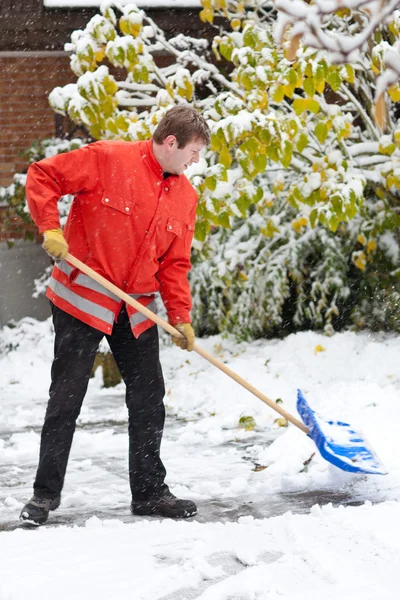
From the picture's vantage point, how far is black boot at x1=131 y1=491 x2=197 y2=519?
405cm

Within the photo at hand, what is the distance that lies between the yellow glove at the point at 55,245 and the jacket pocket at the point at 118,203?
0.82 ft

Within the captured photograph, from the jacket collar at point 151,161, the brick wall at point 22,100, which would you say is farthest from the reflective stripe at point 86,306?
the brick wall at point 22,100

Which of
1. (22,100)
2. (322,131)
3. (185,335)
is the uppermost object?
(322,131)

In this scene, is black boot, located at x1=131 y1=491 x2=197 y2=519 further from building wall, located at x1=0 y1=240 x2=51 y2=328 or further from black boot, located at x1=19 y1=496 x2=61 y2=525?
building wall, located at x1=0 y1=240 x2=51 y2=328

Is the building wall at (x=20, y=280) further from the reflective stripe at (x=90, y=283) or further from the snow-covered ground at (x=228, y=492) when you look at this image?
the reflective stripe at (x=90, y=283)

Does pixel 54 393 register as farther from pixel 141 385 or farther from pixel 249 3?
pixel 249 3

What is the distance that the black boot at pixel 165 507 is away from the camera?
405 cm

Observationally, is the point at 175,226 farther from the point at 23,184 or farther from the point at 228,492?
the point at 23,184

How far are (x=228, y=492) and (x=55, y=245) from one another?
5.25ft

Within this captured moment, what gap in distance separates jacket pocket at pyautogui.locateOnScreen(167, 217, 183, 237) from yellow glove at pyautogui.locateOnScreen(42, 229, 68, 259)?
0.48m

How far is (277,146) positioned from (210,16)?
57.7 inches

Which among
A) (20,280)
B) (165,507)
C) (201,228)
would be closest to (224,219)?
(201,228)

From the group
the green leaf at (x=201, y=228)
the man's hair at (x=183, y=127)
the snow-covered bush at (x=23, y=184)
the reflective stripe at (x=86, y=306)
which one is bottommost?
the snow-covered bush at (x=23, y=184)

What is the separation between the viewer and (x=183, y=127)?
3.76 meters
